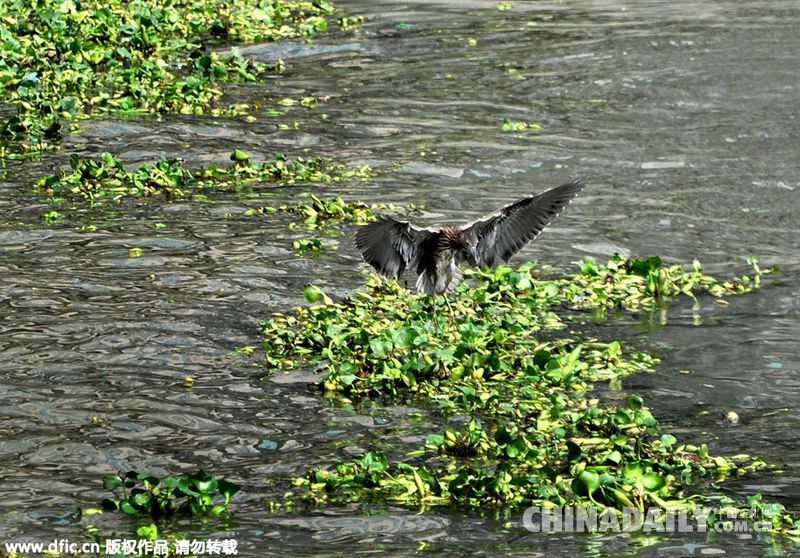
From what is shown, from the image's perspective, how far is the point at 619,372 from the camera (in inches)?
344

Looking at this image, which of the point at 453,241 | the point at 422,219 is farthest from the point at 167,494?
the point at 422,219

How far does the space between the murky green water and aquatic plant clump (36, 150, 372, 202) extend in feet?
1.00

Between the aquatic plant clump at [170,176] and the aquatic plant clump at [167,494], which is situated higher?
the aquatic plant clump at [170,176]

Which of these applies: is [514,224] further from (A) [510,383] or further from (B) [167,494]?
(B) [167,494]

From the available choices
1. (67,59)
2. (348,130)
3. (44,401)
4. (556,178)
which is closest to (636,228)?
(556,178)

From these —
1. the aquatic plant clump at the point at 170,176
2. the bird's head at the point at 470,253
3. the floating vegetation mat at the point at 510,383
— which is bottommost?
the floating vegetation mat at the point at 510,383

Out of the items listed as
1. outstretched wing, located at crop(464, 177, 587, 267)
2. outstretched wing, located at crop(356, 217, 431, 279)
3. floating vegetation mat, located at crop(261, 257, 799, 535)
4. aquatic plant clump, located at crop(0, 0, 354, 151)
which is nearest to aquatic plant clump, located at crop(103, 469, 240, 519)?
floating vegetation mat, located at crop(261, 257, 799, 535)

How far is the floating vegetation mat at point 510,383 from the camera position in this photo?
22.1 feet

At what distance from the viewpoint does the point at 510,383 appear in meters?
8.53

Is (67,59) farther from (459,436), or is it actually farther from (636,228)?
(459,436)

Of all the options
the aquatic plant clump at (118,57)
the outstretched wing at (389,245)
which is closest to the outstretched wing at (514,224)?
the outstretched wing at (389,245)

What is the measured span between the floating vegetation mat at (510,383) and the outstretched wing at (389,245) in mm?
437

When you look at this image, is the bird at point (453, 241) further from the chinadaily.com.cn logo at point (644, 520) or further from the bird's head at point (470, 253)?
the chinadaily.com.cn logo at point (644, 520)

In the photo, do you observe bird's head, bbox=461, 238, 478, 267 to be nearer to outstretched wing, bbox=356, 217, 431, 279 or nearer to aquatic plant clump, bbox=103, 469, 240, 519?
outstretched wing, bbox=356, 217, 431, 279
